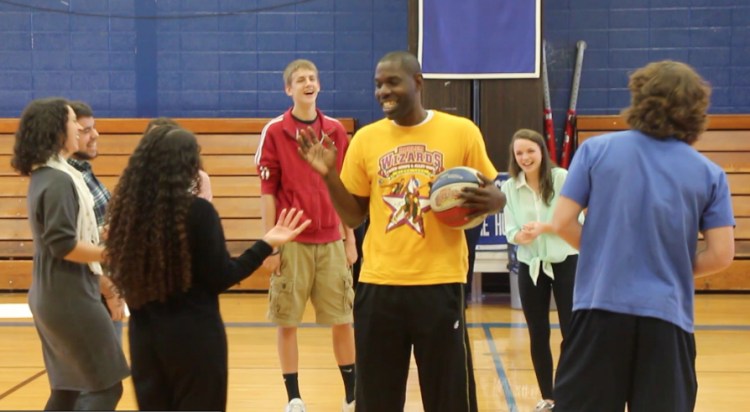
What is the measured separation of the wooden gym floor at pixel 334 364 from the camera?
4316 millimetres

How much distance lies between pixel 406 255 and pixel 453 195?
299mm

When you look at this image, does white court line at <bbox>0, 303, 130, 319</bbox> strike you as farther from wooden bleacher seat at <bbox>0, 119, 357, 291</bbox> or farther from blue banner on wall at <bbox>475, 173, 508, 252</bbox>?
blue banner on wall at <bbox>475, 173, 508, 252</bbox>

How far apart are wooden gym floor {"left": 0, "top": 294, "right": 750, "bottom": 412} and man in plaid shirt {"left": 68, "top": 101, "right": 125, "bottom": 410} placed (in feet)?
3.88

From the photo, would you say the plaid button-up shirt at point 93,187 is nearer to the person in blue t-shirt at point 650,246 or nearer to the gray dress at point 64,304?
the gray dress at point 64,304

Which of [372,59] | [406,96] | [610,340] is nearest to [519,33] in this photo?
[372,59]

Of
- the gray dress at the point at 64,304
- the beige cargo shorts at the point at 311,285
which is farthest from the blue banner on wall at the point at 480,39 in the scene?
the gray dress at the point at 64,304

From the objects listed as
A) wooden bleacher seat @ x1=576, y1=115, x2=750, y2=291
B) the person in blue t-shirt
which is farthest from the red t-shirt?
wooden bleacher seat @ x1=576, y1=115, x2=750, y2=291

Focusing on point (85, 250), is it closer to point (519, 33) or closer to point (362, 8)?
point (519, 33)

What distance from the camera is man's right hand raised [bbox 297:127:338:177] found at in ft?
8.80

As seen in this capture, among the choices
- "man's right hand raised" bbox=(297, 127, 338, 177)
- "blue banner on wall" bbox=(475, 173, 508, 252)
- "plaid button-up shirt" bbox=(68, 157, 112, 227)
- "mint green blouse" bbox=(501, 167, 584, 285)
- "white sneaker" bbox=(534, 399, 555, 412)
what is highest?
"man's right hand raised" bbox=(297, 127, 338, 177)

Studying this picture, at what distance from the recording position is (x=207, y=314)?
7.86ft

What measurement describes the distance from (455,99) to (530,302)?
381 cm

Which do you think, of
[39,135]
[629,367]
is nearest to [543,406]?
[629,367]

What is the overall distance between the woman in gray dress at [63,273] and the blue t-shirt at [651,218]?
1762 mm
